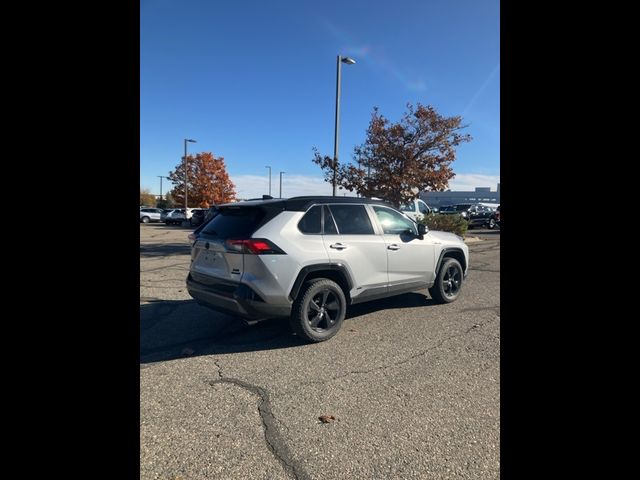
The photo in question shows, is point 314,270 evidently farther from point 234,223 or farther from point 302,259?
point 234,223

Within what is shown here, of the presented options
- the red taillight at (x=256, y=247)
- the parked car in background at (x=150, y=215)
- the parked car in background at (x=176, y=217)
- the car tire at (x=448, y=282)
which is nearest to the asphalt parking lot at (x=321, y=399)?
the car tire at (x=448, y=282)

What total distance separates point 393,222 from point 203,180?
136ft

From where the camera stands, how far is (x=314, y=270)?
14.6 ft

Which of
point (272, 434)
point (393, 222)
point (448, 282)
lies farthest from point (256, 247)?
point (448, 282)

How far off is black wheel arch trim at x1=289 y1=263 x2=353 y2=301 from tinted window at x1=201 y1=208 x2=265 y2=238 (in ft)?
2.40

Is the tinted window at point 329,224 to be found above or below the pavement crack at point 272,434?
above

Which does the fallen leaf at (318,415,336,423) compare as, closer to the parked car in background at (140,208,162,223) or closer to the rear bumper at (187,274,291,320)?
the rear bumper at (187,274,291,320)

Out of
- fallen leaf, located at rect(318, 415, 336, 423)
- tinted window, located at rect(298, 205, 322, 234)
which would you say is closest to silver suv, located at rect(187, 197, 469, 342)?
tinted window, located at rect(298, 205, 322, 234)

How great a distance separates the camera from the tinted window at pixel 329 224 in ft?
15.7

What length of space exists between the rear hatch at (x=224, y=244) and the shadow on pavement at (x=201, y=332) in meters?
0.77

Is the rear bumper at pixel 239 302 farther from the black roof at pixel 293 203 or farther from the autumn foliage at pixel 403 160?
the autumn foliage at pixel 403 160
